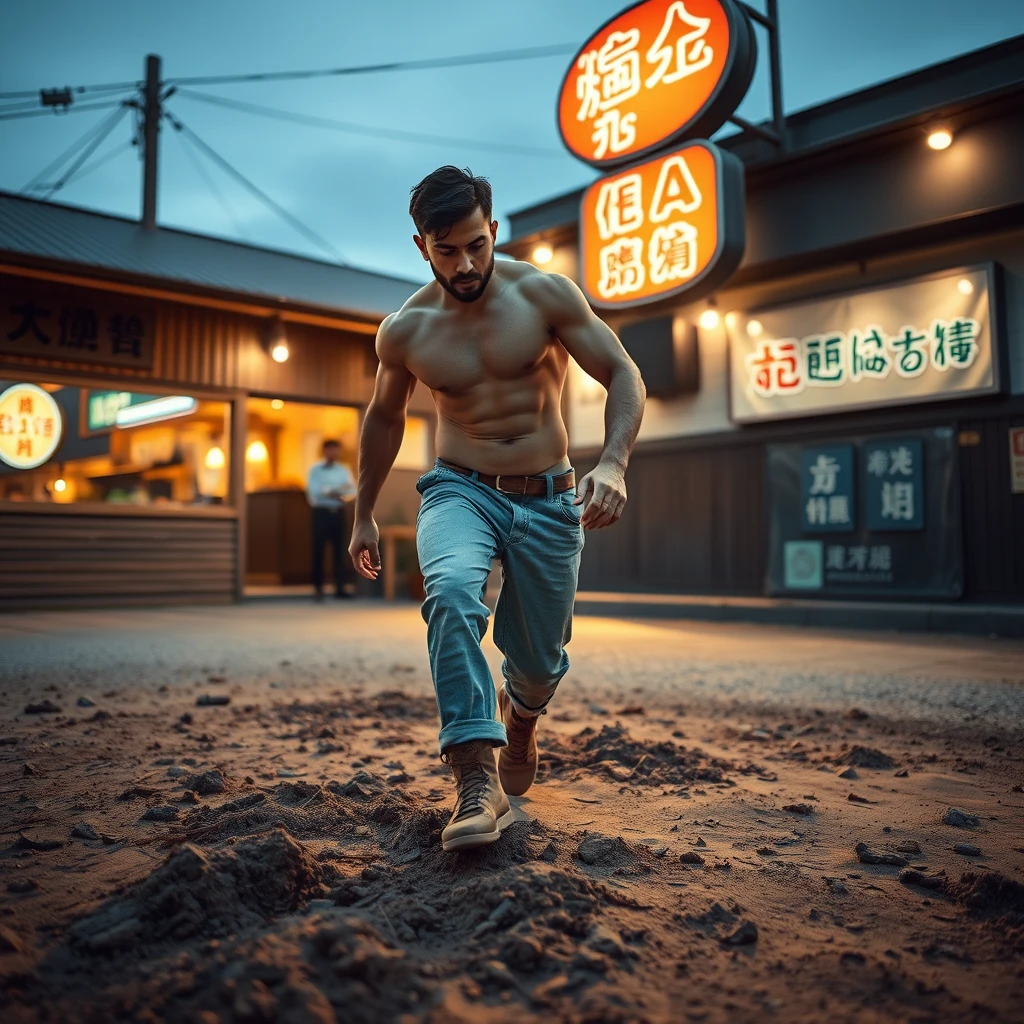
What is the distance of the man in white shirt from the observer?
12203 millimetres

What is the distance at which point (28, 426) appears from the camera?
10289mm

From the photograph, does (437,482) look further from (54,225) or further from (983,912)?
(54,225)

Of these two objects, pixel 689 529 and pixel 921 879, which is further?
pixel 689 529

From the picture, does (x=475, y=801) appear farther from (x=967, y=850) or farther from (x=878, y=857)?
(x=967, y=850)

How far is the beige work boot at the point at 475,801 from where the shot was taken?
6.93 ft

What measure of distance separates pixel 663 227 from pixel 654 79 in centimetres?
151

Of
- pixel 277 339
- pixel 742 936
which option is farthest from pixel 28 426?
pixel 742 936

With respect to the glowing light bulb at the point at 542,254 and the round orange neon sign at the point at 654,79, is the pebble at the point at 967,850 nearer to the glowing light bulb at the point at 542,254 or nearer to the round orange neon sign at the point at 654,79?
the round orange neon sign at the point at 654,79

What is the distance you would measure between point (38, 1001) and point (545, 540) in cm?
164

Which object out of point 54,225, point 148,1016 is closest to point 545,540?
point 148,1016

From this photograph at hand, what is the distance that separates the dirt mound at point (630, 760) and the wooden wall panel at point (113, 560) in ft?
28.1

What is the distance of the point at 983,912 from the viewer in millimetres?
1943

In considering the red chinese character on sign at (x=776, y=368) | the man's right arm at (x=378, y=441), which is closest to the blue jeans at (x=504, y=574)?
the man's right arm at (x=378, y=441)

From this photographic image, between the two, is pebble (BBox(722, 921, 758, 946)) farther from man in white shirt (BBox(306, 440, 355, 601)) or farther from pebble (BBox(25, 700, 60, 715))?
man in white shirt (BBox(306, 440, 355, 601))
